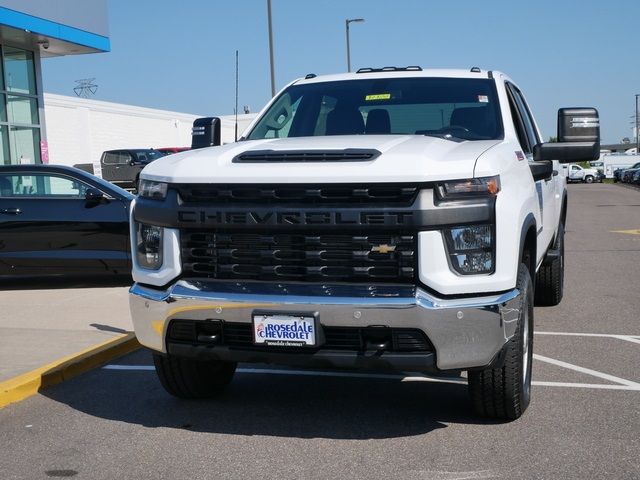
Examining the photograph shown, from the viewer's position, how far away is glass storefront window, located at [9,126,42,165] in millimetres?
22109

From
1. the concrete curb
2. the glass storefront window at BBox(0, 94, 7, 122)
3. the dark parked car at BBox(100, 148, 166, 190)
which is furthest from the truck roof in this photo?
the dark parked car at BBox(100, 148, 166, 190)

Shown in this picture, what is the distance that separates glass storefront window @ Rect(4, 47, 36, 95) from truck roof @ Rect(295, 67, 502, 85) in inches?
665

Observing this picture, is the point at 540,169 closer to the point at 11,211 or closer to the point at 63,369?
the point at 63,369

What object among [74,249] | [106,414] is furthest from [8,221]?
[106,414]

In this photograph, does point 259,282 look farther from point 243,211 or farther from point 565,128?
point 565,128

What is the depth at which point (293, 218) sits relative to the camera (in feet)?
14.9

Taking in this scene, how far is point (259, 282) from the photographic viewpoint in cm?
466

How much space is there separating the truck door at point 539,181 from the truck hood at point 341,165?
1.29 m

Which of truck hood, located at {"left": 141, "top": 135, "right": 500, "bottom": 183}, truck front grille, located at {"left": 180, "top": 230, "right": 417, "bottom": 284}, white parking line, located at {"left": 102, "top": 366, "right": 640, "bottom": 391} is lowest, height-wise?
white parking line, located at {"left": 102, "top": 366, "right": 640, "bottom": 391}

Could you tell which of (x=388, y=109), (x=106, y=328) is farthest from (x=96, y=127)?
(x=388, y=109)

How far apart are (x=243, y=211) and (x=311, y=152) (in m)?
0.48

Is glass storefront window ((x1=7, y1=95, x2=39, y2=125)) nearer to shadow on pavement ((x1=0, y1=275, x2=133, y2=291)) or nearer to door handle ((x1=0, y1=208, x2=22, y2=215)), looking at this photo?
shadow on pavement ((x1=0, y1=275, x2=133, y2=291))

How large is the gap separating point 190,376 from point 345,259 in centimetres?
150

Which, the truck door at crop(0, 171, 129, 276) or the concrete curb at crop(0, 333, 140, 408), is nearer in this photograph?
the concrete curb at crop(0, 333, 140, 408)
